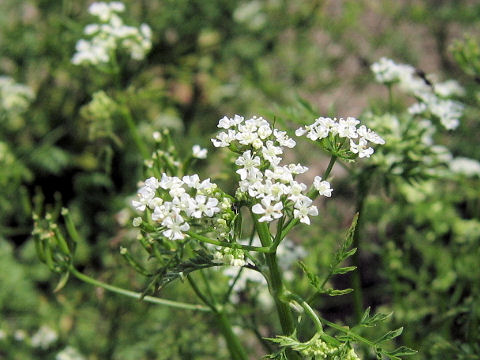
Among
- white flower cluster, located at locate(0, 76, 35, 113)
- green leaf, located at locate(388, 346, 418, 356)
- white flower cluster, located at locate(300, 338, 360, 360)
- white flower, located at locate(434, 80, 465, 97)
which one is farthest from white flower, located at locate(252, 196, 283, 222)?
white flower cluster, located at locate(0, 76, 35, 113)

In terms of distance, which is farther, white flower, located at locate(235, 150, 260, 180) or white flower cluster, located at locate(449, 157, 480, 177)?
white flower cluster, located at locate(449, 157, 480, 177)

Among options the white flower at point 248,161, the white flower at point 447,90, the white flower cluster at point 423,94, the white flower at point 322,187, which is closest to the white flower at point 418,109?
the white flower cluster at point 423,94

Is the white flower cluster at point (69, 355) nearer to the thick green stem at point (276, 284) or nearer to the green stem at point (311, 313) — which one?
the thick green stem at point (276, 284)

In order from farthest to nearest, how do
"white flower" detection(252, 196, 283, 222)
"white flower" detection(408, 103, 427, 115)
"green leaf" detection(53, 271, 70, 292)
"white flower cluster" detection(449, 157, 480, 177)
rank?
"white flower cluster" detection(449, 157, 480, 177), "white flower" detection(408, 103, 427, 115), "green leaf" detection(53, 271, 70, 292), "white flower" detection(252, 196, 283, 222)

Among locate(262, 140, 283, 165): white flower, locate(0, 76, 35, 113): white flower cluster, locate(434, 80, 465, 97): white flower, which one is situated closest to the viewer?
locate(262, 140, 283, 165): white flower

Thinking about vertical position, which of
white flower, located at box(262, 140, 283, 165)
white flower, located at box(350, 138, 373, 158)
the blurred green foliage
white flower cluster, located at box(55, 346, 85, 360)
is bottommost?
white flower cluster, located at box(55, 346, 85, 360)

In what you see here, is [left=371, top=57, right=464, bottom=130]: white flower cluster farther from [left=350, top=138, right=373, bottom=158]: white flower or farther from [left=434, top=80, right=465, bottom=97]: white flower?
[left=350, top=138, right=373, bottom=158]: white flower
